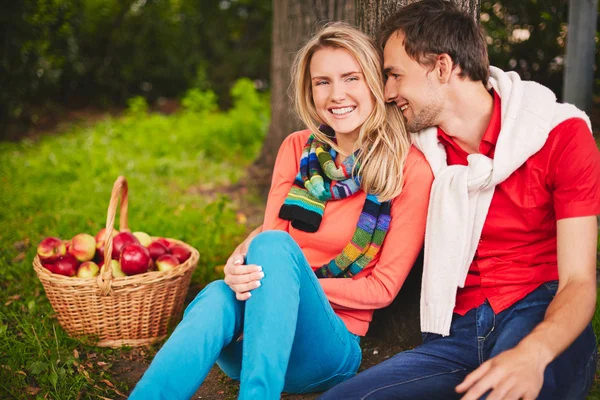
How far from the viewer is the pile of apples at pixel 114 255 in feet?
10.2

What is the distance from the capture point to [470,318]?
2.41 m

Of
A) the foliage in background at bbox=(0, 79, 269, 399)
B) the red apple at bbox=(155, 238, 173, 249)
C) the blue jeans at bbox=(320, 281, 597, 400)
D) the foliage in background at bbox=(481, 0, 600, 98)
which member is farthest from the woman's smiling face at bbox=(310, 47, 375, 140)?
the foliage in background at bbox=(481, 0, 600, 98)

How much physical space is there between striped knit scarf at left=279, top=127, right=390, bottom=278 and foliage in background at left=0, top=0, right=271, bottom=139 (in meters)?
7.00

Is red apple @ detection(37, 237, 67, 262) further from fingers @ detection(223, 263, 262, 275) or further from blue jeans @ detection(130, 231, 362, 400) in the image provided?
fingers @ detection(223, 263, 262, 275)

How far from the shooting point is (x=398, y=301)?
299 centimetres

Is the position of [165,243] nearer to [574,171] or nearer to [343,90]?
[343,90]

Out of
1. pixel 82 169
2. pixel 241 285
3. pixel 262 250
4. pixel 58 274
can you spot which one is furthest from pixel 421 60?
pixel 82 169

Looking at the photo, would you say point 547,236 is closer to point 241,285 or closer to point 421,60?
point 421,60

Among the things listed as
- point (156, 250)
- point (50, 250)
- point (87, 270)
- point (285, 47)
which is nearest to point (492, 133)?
point (156, 250)

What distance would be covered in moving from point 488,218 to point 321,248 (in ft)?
2.43

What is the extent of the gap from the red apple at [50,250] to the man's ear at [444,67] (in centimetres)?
210

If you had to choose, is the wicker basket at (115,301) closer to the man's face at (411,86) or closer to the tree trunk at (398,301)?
the tree trunk at (398,301)

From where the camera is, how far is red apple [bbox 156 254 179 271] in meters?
3.16

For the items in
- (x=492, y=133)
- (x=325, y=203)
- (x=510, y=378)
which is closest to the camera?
(x=510, y=378)
